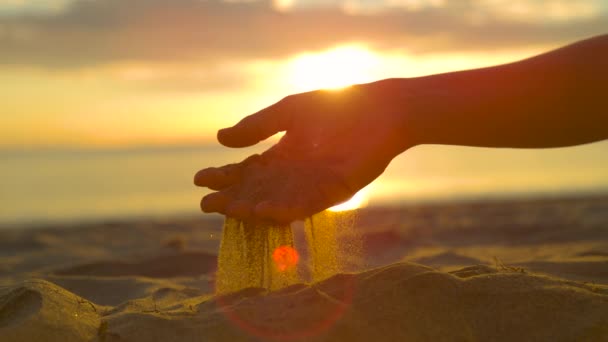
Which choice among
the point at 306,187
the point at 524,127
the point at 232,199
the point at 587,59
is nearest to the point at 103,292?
the point at 232,199

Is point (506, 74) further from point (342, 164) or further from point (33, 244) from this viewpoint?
point (33, 244)

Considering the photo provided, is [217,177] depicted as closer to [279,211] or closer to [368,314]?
[279,211]

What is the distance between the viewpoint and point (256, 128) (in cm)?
314

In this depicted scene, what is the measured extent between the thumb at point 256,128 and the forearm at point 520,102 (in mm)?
514

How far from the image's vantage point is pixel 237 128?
10.3 ft

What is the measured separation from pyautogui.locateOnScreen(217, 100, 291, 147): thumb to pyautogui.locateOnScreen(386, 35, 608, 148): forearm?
51 centimetres

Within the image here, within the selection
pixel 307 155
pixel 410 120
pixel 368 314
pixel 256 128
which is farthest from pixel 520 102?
pixel 368 314

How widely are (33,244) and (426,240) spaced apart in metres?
4.31

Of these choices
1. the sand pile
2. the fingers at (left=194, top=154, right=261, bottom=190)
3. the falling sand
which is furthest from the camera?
the fingers at (left=194, top=154, right=261, bottom=190)

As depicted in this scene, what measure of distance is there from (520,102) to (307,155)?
950 mm

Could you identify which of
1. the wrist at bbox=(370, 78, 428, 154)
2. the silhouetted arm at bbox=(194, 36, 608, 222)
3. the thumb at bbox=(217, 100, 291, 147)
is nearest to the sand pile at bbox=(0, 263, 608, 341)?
the silhouetted arm at bbox=(194, 36, 608, 222)

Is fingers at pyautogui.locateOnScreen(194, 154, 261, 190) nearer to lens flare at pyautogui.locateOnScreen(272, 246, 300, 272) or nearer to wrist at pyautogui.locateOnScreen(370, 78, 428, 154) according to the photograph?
lens flare at pyautogui.locateOnScreen(272, 246, 300, 272)

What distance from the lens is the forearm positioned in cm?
305

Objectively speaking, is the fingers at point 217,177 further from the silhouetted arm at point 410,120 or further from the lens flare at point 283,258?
the lens flare at point 283,258
